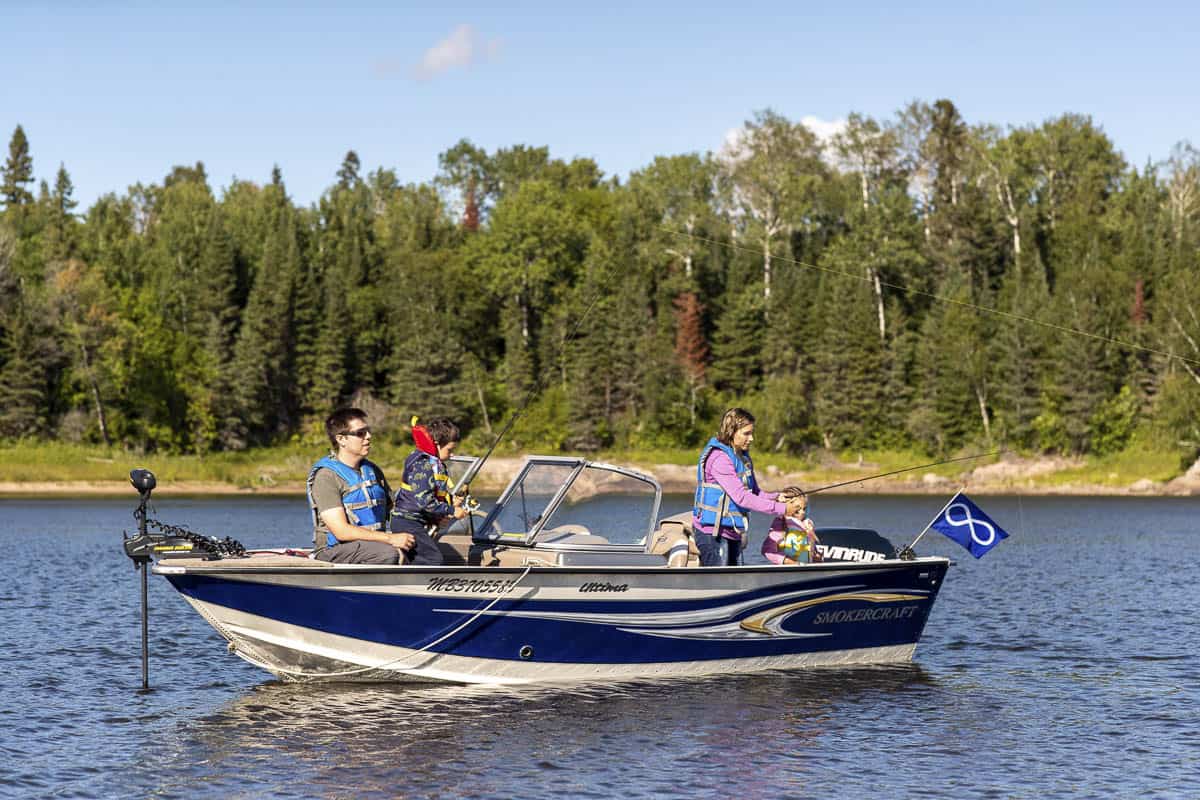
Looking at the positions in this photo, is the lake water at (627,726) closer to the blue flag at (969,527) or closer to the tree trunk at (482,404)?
the blue flag at (969,527)

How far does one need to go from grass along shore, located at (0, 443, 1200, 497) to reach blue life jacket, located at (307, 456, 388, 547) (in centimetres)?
4629

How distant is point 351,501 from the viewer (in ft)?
39.2

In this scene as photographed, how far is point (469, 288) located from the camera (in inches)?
3270

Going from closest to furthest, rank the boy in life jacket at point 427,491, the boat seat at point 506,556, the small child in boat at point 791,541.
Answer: the boy in life jacket at point 427,491
the boat seat at point 506,556
the small child in boat at point 791,541

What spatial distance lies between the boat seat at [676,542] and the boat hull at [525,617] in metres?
0.41

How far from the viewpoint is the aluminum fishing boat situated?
39.2 feet

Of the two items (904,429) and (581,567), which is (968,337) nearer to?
(904,429)

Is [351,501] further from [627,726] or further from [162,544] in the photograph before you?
[627,726]

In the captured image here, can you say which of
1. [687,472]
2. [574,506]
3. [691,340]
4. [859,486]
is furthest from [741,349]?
[574,506]

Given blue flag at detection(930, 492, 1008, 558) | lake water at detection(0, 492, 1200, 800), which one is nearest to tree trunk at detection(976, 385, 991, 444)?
lake water at detection(0, 492, 1200, 800)

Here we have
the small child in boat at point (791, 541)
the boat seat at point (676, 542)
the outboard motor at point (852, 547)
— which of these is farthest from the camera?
the outboard motor at point (852, 547)

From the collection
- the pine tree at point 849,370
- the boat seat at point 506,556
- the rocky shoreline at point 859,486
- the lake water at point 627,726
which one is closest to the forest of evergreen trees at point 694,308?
the pine tree at point 849,370

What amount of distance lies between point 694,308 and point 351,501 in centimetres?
6560

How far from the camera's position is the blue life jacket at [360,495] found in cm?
1184
